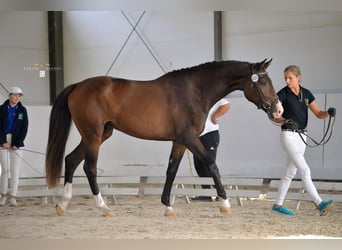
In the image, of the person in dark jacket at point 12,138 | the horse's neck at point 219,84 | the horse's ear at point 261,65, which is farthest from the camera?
the person in dark jacket at point 12,138

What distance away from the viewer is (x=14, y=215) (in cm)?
459

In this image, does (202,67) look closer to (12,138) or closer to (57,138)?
(57,138)

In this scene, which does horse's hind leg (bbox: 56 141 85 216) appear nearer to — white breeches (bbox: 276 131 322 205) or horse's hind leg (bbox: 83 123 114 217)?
horse's hind leg (bbox: 83 123 114 217)

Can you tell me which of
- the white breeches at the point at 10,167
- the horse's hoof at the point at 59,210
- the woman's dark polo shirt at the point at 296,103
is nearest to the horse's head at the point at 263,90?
the woman's dark polo shirt at the point at 296,103

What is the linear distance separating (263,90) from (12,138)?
6.15 ft

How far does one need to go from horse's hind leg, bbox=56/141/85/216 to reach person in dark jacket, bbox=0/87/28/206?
0.35 m

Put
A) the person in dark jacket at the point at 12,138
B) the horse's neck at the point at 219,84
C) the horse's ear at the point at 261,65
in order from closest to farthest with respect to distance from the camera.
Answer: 1. the horse's ear at the point at 261,65
2. the horse's neck at the point at 219,84
3. the person in dark jacket at the point at 12,138

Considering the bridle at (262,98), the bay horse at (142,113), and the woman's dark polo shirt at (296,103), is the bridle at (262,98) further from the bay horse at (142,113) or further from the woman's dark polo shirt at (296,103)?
the woman's dark polo shirt at (296,103)

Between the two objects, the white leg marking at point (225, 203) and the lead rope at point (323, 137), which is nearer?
the white leg marking at point (225, 203)

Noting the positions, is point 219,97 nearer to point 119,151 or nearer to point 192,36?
point 192,36

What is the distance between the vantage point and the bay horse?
4527 millimetres

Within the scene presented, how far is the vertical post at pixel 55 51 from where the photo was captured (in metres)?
4.58

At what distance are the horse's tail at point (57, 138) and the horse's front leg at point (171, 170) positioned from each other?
2.53ft

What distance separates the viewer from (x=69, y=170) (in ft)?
15.1
